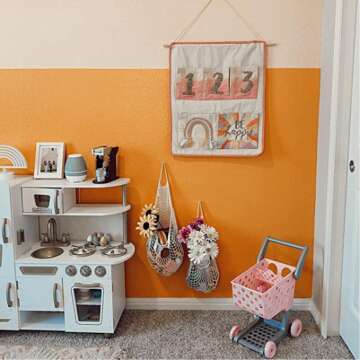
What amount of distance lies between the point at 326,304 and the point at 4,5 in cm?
267

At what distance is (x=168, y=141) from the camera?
9.00ft

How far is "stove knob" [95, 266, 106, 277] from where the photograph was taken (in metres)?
2.47

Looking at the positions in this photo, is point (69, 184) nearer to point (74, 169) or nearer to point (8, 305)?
point (74, 169)

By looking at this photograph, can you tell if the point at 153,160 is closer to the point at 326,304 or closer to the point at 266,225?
the point at 266,225

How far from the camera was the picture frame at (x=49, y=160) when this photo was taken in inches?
107

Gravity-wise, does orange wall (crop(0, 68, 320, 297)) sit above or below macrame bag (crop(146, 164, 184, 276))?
above

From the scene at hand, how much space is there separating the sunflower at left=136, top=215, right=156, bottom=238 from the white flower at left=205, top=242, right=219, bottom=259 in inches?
13.9

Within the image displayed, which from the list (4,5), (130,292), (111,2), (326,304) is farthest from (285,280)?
(4,5)

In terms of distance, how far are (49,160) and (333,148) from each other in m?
1.74

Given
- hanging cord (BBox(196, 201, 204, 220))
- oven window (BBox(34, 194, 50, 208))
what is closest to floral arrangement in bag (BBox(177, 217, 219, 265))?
hanging cord (BBox(196, 201, 204, 220))

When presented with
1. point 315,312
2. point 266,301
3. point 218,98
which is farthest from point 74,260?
point 315,312

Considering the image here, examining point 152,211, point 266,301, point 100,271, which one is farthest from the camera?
point 152,211

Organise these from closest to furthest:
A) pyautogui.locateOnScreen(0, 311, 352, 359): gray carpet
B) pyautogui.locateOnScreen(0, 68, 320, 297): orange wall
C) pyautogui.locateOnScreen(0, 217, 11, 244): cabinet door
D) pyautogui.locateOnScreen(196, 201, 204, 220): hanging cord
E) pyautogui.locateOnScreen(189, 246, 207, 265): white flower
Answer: pyautogui.locateOnScreen(0, 311, 352, 359): gray carpet < pyautogui.locateOnScreen(0, 217, 11, 244): cabinet door < pyautogui.locateOnScreen(189, 246, 207, 265): white flower < pyautogui.locateOnScreen(0, 68, 320, 297): orange wall < pyautogui.locateOnScreen(196, 201, 204, 220): hanging cord

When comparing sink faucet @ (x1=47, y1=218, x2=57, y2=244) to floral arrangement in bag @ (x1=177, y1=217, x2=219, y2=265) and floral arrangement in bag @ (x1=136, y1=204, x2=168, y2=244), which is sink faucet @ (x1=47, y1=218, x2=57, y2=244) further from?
floral arrangement in bag @ (x1=177, y1=217, x2=219, y2=265)
